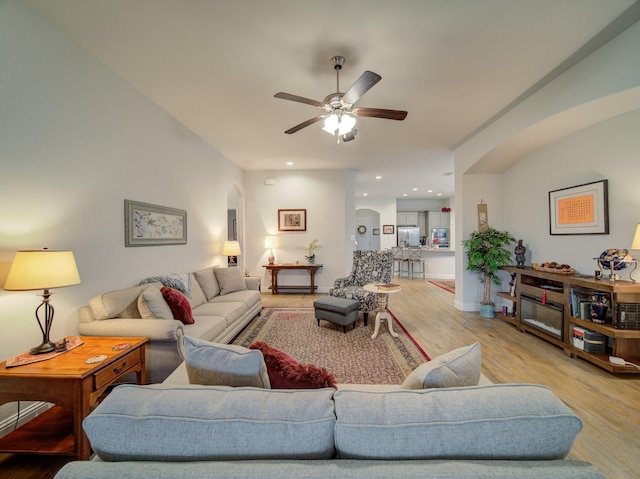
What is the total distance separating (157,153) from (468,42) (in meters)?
3.25

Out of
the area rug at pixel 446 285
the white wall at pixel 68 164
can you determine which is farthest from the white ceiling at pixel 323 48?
the area rug at pixel 446 285

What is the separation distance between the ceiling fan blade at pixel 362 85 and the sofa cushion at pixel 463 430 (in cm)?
184

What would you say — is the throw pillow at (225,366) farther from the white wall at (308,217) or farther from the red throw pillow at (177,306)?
the white wall at (308,217)

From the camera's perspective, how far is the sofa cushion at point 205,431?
0.70 metres

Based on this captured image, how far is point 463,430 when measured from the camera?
70 cm

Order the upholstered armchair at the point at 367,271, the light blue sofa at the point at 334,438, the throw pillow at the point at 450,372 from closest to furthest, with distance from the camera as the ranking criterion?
the light blue sofa at the point at 334,438
the throw pillow at the point at 450,372
the upholstered armchair at the point at 367,271

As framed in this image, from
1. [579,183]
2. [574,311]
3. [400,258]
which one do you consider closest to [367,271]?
[574,311]

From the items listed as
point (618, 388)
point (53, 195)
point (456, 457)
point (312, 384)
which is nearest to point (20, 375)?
point (53, 195)

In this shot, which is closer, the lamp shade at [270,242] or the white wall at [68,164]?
the white wall at [68,164]

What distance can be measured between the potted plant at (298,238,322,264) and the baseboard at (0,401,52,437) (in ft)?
14.3

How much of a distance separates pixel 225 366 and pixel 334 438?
480 mm

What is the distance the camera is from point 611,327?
7.93 feet

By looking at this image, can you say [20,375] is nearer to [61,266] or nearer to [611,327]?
[61,266]

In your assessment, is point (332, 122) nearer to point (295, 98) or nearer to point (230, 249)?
point (295, 98)
